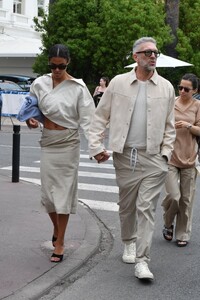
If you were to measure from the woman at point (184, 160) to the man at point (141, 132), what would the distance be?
91cm

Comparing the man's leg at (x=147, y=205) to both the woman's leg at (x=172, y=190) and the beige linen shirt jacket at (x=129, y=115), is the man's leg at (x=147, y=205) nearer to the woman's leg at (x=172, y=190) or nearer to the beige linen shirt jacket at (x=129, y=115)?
the beige linen shirt jacket at (x=129, y=115)

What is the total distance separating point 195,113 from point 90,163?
23.7 feet

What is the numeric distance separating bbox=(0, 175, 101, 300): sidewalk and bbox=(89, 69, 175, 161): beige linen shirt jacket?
1.17m

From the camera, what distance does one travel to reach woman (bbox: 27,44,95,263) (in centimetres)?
564

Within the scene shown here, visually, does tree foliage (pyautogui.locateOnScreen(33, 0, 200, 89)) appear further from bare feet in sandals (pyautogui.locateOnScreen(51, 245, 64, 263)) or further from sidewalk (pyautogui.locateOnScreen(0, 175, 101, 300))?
bare feet in sandals (pyautogui.locateOnScreen(51, 245, 64, 263))

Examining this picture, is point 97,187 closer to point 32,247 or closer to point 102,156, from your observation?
point 32,247

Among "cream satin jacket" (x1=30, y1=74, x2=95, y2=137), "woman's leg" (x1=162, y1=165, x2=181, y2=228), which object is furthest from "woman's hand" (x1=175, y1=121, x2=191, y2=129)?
"cream satin jacket" (x1=30, y1=74, x2=95, y2=137)

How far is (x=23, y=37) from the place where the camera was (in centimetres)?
4488

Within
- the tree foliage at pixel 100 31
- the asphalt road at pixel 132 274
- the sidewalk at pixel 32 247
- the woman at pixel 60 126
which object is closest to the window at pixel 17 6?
the tree foliage at pixel 100 31

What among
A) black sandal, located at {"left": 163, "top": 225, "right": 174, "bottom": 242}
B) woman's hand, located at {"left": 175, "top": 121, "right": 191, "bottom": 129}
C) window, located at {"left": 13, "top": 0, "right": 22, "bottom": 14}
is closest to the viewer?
woman's hand, located at {"left": 175, "top": 121, "right": 191, "bottom": 129}

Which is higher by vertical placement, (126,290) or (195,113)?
(195,113)

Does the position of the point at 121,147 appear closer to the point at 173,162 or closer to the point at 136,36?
the point at 173,162

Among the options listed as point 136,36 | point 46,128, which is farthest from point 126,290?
point 136,36

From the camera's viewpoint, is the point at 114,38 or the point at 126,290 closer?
the point at 126,290
